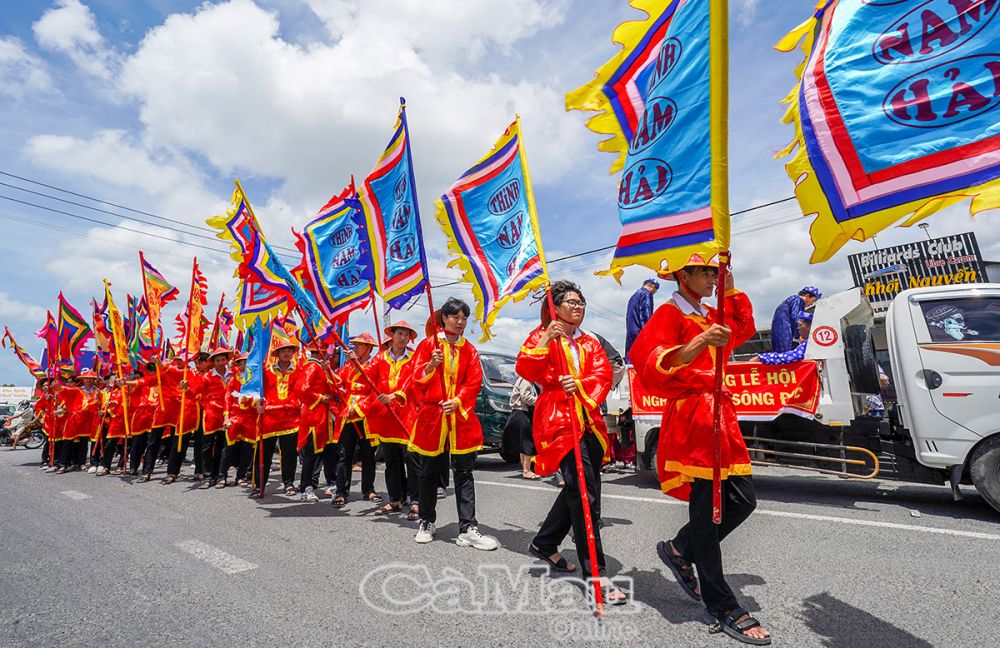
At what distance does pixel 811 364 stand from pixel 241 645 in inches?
204

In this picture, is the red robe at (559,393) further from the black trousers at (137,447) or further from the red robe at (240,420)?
the black trousers at (137,447)

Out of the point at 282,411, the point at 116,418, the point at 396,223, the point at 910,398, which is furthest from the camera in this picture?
the point at 116,418

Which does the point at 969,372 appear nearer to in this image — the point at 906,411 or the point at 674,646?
the point at 906,411

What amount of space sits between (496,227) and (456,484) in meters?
2.10

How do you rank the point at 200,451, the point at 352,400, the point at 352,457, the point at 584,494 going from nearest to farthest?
1. the point at 584,494
2. the point at 352,400
3. the point at 352,457
4. the point at 200,451

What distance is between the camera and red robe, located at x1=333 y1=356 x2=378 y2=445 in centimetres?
579

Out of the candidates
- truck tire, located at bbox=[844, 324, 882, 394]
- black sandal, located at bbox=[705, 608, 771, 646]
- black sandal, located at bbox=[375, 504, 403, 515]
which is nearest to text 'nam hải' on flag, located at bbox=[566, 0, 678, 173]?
black sandal, located at bbox=[705, 608, 771, 646]

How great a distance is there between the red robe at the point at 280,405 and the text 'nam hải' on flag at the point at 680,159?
5275 millimetres

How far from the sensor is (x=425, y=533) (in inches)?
171

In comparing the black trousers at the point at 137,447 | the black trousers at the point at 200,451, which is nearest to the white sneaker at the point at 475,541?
the black trousers at the point at 200,451

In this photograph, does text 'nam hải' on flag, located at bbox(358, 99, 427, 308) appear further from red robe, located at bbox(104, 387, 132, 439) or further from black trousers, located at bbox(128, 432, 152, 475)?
red robe, located at bbox(104, 387, 132, 439)

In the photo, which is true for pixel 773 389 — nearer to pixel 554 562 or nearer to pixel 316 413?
pixel 554 562

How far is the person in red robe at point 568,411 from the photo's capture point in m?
3.14

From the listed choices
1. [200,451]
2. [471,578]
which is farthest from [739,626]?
[200,451]
